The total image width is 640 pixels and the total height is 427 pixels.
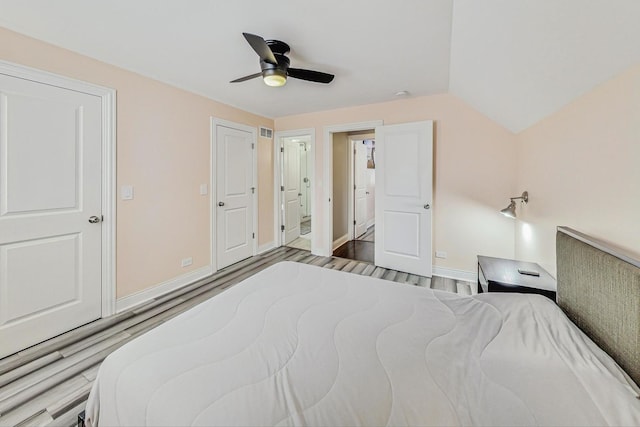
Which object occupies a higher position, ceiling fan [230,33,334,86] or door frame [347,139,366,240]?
ceiling fan [230,33,334,86]

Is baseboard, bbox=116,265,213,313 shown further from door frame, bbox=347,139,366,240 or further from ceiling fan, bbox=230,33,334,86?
door frame, bbox=347,139,366,240

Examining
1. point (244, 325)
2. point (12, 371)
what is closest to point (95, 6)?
point (244, 325)

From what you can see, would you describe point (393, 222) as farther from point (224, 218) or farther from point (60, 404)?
point (60, 404)

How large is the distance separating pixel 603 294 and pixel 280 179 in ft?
13.5

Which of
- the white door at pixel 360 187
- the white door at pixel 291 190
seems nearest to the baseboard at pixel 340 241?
the white door at pixel 360 187

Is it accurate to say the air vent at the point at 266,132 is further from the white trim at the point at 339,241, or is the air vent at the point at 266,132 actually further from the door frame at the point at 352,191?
the white trim at the point at 339,241

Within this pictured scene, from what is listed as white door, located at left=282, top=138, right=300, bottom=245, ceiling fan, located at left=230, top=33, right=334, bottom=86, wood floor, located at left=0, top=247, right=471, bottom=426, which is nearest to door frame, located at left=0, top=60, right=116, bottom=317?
wood floor, located at left=0, top=247, right=471, bottom=426

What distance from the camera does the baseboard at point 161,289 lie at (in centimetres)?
251

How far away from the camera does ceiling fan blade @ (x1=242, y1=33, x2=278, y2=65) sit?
1.63 m

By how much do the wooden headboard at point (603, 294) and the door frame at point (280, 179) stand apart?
3.20 metres

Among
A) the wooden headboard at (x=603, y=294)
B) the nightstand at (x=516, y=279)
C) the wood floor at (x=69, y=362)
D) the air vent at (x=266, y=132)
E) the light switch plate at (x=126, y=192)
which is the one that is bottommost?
the wood floor at (x=69, y=362)

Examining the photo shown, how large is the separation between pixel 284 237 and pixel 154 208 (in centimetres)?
236

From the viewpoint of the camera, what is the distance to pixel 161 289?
9.27ft

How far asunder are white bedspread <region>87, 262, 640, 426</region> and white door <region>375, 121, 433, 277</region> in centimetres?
204
